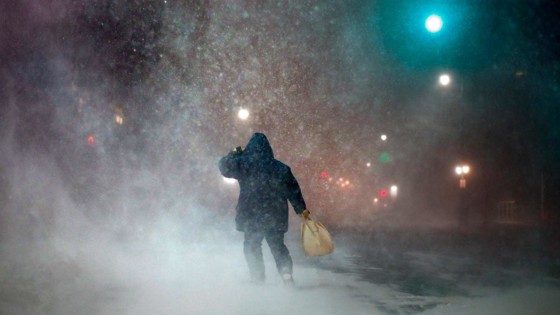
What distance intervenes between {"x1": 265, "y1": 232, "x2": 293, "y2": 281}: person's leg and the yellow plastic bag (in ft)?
0.79

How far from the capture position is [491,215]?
1361 inches

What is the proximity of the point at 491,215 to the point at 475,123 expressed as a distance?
6.80m

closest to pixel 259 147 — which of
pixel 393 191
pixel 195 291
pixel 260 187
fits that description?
pixel 260 187

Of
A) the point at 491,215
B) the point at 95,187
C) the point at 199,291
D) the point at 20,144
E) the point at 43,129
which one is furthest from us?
the point at 491,215

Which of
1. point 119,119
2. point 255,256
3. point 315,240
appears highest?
point 119,119

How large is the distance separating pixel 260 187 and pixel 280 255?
2.79ft

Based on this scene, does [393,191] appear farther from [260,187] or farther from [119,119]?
[260,187]

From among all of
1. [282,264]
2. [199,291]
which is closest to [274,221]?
[282,264]

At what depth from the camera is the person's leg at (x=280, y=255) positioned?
590cm

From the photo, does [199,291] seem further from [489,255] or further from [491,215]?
[491,215]

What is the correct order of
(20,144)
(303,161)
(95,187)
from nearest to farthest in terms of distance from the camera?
(20,144) → (95,187) → (303,161)

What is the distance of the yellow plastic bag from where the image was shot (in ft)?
19.7

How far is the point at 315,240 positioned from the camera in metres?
6.02

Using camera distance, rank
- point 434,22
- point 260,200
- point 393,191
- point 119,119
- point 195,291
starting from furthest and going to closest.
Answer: point 393,191 → point 119,119 → point 434,22 → point 260,200 → point 195,291
